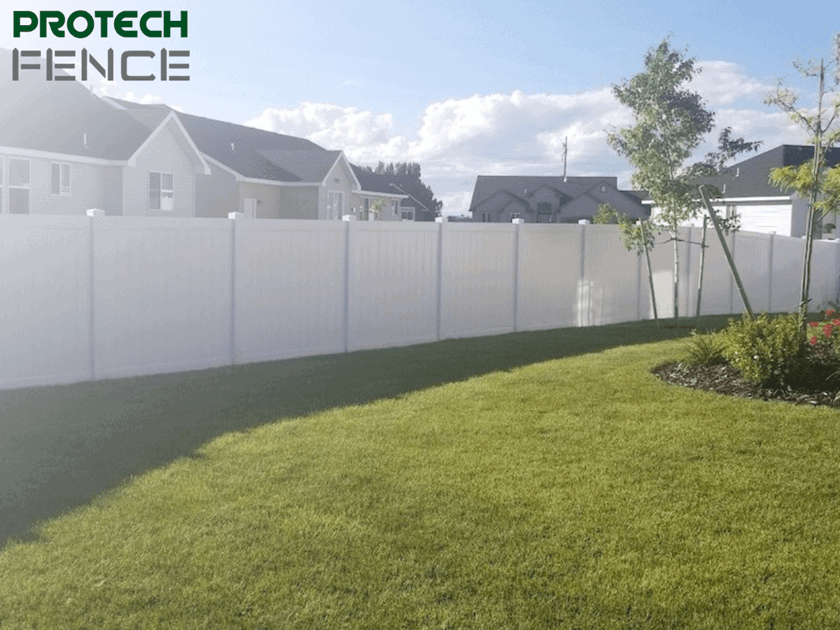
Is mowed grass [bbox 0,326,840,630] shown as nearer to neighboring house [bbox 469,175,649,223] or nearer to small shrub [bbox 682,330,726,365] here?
small shrub [bbox 682,330,726,365]

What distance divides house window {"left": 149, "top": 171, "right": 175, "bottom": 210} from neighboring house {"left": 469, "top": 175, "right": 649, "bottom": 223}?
135 feet

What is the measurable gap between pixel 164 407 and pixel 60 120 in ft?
77.1

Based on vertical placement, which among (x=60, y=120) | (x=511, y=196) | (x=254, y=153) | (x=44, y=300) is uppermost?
(x=254, y=153)

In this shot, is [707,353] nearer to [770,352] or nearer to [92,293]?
[770,352]

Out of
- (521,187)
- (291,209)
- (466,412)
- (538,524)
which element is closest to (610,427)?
(466,412)

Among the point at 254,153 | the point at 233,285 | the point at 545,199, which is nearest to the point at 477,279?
the point at 233,285

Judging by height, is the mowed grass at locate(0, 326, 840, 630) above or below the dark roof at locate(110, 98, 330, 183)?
below

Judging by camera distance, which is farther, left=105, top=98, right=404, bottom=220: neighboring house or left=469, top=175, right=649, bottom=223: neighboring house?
left=469, top=175, right=649, bottom=223: neighboring house

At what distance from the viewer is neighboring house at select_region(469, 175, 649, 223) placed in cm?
7025

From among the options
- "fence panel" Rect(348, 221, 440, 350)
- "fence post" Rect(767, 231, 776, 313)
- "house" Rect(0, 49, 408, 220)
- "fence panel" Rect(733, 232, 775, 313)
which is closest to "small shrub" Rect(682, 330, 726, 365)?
"fence panel" Rect(348, 221, 440, 350)

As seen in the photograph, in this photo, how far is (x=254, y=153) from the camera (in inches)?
1741

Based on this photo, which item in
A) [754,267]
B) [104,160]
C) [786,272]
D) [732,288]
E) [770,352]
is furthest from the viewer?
[104,160]

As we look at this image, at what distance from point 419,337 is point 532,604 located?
8472 mm

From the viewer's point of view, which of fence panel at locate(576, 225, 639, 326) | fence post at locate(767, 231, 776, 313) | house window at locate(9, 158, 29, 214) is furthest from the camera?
house window at locate(9, 158, 29, 214)
